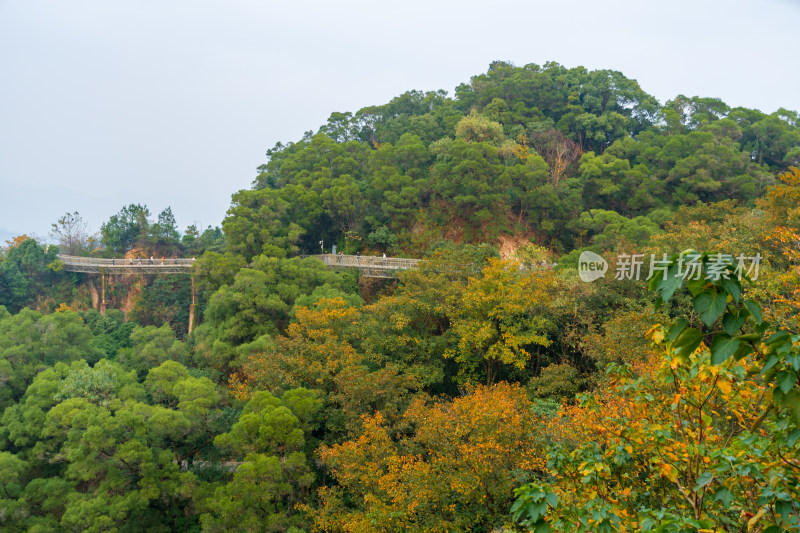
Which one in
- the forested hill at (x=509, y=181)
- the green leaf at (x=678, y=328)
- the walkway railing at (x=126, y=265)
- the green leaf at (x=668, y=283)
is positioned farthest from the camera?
the walkway railing at (x=126, y=265)

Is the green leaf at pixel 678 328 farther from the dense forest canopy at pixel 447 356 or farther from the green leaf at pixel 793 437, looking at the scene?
the green leaf at pixel 793 437

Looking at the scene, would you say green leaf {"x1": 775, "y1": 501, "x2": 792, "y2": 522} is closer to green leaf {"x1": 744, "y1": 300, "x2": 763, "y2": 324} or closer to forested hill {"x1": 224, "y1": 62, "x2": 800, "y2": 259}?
green leaf {"x1": 744, "y1": 300, "x2": 763, "y2": 324}

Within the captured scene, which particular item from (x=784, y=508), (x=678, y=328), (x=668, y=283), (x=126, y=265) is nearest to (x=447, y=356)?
(x=784, y=508)

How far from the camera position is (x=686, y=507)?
3.24 meters

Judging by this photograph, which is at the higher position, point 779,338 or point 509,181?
point 509,181

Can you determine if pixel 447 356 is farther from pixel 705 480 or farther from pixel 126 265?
pixel 126 265

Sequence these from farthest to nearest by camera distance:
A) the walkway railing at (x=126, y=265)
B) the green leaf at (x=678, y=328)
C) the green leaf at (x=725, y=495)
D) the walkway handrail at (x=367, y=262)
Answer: the walkway railing at (x=126, y=265) < the walkway handrail at (x=367, y=262) < the green leaf at (x=725, y=495) < the green leaf at (x=678, y=328)

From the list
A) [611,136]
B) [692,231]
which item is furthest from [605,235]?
[611,136]

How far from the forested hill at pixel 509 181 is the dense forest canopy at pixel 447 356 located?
108mm

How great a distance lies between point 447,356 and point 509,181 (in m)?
10.1

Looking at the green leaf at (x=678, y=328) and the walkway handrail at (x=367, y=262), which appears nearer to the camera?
the green leaf at (x=678, y=328)

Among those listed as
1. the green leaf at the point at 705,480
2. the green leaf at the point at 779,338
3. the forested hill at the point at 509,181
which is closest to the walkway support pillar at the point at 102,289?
the forested hill at the point at 509,181

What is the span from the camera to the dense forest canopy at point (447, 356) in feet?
10.0

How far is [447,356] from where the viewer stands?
488 inches
